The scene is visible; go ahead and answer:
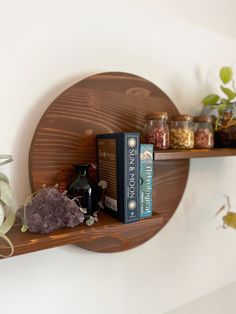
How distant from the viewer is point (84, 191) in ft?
1.95

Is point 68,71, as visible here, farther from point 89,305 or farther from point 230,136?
point 89,305

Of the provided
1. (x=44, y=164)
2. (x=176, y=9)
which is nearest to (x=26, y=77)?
(x=44, y=164)

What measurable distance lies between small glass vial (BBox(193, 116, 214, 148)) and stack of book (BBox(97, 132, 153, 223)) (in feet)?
0.84

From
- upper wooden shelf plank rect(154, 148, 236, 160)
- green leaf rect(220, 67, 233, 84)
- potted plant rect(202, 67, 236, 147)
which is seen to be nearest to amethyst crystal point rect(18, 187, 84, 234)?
upper wooden shelf plank rect(154, 148, 236, 160)

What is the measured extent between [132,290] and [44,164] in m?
0.53

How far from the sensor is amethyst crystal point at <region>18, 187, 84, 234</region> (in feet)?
1.75

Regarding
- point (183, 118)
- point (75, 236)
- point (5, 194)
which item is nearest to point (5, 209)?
point (5, 194)

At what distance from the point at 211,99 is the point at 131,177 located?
516mm

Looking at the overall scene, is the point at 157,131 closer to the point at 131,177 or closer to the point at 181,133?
the point at 181,133

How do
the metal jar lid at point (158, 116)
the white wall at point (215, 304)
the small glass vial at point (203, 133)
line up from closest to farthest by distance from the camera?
the metal jar lid at point (158, 116)
the small glass vial at point (203, 133)
the white wall at point (215, 304)

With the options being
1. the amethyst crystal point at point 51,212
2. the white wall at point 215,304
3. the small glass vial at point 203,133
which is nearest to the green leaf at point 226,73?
the small glass vial at point 203,133

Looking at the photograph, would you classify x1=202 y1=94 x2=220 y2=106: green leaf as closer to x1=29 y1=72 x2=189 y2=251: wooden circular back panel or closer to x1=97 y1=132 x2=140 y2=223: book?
x1=29 y1=72 x2=189 y2=251: wooden circular back panel

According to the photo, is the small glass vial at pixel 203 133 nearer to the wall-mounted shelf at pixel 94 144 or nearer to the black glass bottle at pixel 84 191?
the wall-mounted shelf at pixel 94 144

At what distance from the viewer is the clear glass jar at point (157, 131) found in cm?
72
